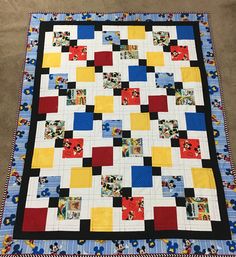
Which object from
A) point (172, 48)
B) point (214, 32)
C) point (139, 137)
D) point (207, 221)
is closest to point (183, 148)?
point (139, 137)

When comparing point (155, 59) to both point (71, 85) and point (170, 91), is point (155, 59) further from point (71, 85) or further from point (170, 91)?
point (71, 85)

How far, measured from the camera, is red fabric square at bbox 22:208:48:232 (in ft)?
4.87

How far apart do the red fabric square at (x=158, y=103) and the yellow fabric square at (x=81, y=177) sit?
0.46m

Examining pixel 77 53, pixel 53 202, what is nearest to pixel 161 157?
pixel 53 202

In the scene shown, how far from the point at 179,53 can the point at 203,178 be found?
733 mm

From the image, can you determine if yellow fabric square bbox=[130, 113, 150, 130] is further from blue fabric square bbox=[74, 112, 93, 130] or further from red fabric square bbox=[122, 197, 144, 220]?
red fabric square bbox=[122, 197, 144, 220]

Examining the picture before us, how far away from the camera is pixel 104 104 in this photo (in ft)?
5.78

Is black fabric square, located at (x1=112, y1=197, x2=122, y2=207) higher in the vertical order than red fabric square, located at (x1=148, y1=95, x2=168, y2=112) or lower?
lower

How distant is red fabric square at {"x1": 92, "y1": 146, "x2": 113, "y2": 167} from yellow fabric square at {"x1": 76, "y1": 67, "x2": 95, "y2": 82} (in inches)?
16.0

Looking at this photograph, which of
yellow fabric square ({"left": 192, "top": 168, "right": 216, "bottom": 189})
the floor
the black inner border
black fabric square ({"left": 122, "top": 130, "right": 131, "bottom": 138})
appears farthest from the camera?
the floor

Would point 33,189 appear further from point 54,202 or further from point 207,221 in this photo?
point 207,221

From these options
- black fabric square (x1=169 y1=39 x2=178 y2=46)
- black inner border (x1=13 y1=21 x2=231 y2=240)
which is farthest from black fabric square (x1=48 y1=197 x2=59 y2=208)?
black fabric square (x1=169 y1=39 x2=178 y2=46)

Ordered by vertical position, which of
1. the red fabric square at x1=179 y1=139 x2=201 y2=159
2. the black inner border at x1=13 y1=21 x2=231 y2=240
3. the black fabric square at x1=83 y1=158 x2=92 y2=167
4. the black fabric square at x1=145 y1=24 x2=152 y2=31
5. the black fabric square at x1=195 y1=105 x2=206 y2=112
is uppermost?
the black fabric square at x1=145 y1=24 x2=152 y2=31

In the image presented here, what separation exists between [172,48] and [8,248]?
132cm
